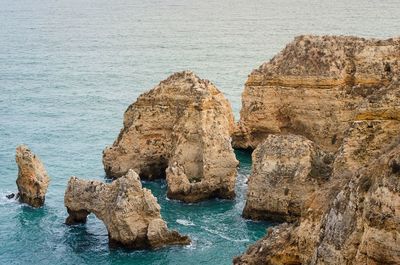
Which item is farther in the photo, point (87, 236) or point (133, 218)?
point (87, 236)

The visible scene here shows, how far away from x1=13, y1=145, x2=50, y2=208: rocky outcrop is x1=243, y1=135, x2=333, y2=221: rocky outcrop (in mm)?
14598

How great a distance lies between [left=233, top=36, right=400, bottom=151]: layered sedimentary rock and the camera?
2287 inches

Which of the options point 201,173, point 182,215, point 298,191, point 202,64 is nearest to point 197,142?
point 201,173

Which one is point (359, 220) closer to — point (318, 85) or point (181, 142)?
point (181, 142)

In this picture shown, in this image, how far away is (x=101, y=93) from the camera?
94438mm

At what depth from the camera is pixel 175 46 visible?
465 feet

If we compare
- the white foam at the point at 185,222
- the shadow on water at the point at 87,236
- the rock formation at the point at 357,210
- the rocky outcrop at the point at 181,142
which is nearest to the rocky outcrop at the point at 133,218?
the shadow on water at the point at 87,236

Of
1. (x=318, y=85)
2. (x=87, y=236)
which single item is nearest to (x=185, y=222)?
(x=87, y=236)

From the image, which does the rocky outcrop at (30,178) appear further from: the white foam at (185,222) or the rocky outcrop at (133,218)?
the white foam at (185,222)

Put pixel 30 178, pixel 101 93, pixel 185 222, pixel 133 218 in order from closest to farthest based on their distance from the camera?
1. pixel 133 218
2. pixel 185 222
3. pixel 30 178
4. pixel 101 93

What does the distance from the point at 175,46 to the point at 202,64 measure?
2675cm

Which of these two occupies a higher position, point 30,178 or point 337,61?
point 337,61

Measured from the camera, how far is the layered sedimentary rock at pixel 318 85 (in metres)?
58.1

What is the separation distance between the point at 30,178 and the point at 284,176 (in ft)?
57.4
